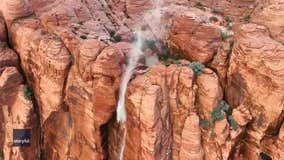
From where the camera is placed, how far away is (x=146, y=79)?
1964 centimetres

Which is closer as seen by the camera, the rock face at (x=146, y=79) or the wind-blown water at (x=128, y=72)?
the rock face at (x=146, y=79)

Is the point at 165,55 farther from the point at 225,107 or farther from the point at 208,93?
the point at 225,107

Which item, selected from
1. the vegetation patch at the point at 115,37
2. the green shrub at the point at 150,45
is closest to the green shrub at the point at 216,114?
the green shrub at the point at 150,45

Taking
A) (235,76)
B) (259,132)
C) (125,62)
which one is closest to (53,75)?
(125,62)

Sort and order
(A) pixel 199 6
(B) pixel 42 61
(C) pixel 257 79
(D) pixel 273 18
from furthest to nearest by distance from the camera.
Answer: (A) pixel 199 6
(B) pixel 42 61
(D) pixel 273 18
(C) pixel 257 79

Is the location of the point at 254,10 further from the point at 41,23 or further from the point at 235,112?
the point at 41,23

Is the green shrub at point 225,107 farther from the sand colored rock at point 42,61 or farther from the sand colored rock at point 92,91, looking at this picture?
the sand colored rock at point 42,61

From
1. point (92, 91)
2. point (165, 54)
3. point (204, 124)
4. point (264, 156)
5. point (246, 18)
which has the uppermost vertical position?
point (246, 18)

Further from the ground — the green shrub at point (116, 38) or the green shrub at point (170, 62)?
the green shrub at point (116, 38)

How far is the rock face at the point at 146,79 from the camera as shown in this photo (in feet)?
61.5

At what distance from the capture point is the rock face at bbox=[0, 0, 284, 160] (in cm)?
1873

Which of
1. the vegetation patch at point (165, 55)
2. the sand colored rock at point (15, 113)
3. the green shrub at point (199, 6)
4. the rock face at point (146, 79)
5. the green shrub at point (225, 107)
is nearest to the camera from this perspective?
the rock face at point (146, 79)

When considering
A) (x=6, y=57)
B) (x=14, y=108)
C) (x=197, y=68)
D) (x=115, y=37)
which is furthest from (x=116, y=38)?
(x=14, y=108)

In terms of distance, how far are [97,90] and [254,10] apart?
8827 millimetres
